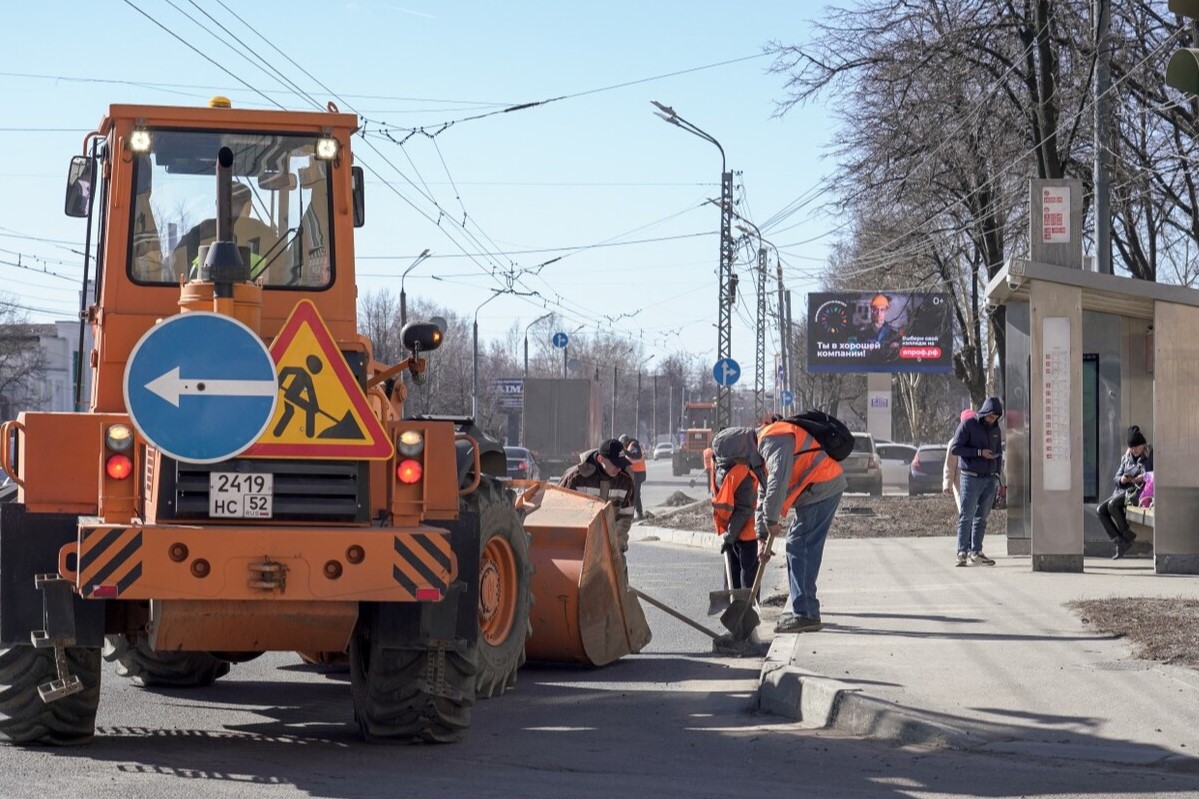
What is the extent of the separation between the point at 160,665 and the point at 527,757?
3.09m

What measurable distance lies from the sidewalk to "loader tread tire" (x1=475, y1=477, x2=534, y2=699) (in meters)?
1.50

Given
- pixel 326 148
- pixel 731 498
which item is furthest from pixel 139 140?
pixel 731 498

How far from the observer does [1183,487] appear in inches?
606

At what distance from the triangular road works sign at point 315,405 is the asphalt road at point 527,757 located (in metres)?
1.40

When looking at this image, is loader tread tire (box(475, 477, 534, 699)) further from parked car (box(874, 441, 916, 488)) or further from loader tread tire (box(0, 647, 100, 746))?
parked car (box(874, 441, 916, 488))

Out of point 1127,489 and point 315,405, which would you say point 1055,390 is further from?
point 315,405

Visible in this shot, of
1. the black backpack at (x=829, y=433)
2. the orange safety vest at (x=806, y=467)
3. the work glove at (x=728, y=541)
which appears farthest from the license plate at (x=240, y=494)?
the work glove at (x=728, y=541)

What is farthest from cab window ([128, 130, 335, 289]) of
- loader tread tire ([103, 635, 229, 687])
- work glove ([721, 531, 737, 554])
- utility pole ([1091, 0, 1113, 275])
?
utility pole ([1091, 0, 1113, 275])

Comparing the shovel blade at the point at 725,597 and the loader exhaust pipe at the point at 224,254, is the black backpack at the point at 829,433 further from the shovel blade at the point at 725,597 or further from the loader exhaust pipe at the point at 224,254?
the loader exhaust pipe at the point at 224,254

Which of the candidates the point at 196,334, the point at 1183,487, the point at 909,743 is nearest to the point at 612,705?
the point at 909,743

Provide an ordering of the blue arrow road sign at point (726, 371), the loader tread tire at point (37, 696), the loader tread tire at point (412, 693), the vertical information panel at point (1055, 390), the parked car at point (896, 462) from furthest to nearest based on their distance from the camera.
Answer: the parked car at point (896, 462) → the blue arrow road sign at point (726, 371) → the vertical information panel at point (1055, 390) → the loader tread tire at point (412, 693) → the loader tread tire at point (37, 696)

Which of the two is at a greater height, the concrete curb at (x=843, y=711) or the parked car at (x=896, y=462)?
Result: the parked car at (x=896, y=462)

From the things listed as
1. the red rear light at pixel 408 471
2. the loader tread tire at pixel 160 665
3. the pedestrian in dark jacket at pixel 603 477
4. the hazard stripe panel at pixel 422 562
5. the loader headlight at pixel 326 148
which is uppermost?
the loader headlight at pixel 326 148

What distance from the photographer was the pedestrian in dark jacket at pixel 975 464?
1683 cm
